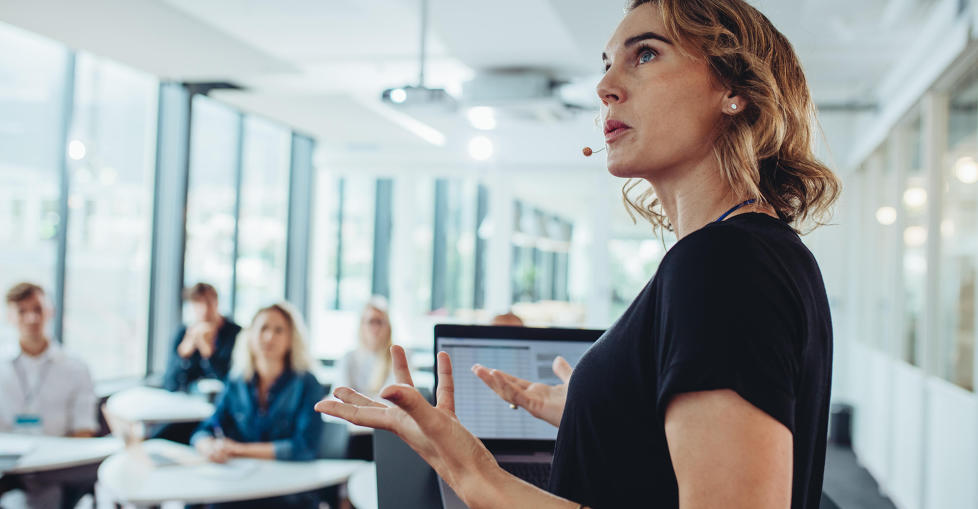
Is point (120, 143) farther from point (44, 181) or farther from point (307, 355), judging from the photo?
point (307, 355)

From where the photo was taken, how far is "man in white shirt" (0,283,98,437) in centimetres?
398

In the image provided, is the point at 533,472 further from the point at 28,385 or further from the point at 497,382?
the point at 28,385

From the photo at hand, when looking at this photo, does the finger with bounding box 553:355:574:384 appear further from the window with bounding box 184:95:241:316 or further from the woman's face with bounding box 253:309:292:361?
the window with bounding box 184:95:241:316

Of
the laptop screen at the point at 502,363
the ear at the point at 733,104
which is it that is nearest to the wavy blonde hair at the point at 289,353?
the laptop screen at the point at 502,363

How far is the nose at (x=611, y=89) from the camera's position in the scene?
0.94 m

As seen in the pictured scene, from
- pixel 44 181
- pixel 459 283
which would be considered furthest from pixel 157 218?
pixel 459 283

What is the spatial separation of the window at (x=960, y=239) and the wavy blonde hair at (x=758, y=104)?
11.2ft

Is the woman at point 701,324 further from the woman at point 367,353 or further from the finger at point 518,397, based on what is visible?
the woman at point 367,353

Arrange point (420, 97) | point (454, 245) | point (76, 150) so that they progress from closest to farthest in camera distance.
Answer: point (420, 97) < point (76, 150) < point (454, 245)

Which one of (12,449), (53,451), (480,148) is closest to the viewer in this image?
(12,449)

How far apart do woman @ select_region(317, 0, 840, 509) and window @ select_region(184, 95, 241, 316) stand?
6.35 meters

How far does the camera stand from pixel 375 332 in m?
5.23

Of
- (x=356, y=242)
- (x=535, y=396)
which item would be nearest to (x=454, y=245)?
(x=356, y=242)

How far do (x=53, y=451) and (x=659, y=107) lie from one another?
343cm
